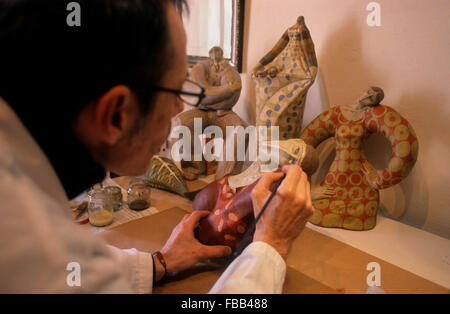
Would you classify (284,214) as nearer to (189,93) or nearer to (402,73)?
(189,93)

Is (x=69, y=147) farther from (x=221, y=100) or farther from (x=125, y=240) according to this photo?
(x=221, y=100)

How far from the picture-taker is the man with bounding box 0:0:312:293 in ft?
1.32

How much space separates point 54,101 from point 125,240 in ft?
1.96

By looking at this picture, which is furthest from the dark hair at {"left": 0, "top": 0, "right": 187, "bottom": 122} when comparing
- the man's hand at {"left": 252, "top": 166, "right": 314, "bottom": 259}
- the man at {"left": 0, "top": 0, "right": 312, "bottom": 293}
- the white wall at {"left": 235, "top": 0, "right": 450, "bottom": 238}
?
the white wall at {"left": 235, "top": 0, "right": 450, "bottom": 238}

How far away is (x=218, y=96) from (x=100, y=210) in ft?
2.13

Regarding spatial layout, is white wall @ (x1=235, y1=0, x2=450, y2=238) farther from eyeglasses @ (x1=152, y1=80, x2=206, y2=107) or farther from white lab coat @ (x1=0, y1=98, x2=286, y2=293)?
white lab coat @ (x1=0, y1=98, x2=286, y2=293)

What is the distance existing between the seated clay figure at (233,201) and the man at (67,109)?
26 cm

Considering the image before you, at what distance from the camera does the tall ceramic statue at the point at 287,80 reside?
1122 millimetres

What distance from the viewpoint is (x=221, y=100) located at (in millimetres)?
1306

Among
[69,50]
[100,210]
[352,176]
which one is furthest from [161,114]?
[352,176]

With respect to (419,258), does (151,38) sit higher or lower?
higher

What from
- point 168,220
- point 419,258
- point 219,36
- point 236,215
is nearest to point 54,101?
point 236,215

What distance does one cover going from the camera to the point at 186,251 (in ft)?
2.68

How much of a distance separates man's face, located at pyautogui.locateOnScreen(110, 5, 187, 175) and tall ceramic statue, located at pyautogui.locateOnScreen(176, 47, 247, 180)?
2.22 feet
